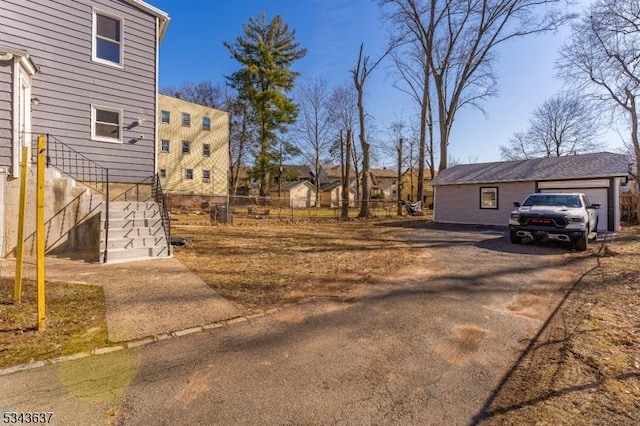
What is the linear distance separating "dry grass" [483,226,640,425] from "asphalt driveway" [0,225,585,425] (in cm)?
18

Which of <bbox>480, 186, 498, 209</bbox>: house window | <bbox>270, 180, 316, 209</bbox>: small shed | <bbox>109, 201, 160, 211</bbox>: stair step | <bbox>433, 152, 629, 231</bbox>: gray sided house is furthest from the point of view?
<bbox>270, 180, 316, 209</bbox>: small shed

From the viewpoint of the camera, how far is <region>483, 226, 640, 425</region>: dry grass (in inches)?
88.4

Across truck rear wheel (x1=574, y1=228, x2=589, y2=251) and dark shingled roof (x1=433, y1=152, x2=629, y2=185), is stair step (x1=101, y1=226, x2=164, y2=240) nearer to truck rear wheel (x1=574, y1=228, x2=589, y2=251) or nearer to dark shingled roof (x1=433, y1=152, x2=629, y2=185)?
truck rear wheel (x1=574, y1=228, x2=589, y2=251)

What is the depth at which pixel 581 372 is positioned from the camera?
9.07ft

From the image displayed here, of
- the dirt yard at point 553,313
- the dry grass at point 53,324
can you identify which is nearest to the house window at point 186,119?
the dirt yard at point 553,313

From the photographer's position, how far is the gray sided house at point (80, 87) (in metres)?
6.99

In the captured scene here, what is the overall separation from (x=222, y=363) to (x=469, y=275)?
501 centimetres

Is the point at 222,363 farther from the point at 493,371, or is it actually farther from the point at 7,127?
the point at 7,127

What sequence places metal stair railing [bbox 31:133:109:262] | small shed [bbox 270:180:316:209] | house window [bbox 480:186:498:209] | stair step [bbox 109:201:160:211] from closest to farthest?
stair step [bbox 109:201:160:211] → metal stair railing [bbox 31:133:109:262] → house window [bbox 480:186:498:209] → small shed [bbox 270:180:316:209]

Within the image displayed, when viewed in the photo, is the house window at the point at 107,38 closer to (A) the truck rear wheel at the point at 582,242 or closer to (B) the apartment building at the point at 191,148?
(A) the truck rear wheel at the point at 582,242

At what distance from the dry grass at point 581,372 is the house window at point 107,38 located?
11777 millimetres

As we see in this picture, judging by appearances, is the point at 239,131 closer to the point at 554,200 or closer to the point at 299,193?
the point at 299,193

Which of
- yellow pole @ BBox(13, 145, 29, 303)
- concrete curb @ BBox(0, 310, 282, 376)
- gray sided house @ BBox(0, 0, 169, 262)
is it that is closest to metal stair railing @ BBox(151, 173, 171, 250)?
gray sided house @ BBox(0, 0, 169, 262)

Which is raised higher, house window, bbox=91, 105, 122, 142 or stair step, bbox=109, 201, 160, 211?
house window, bbox=91, 105, 122, 142
